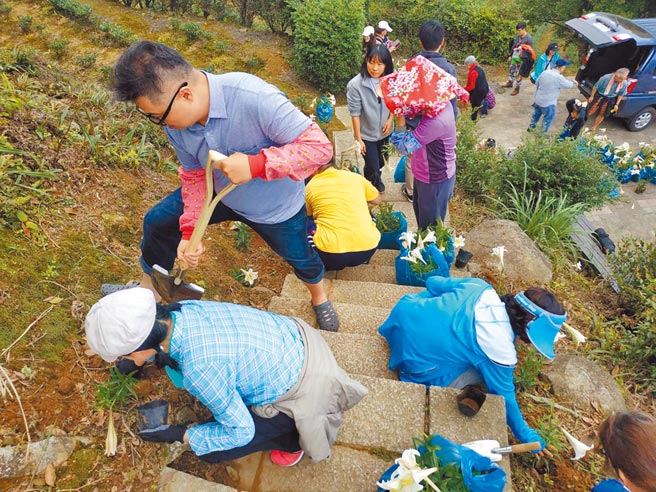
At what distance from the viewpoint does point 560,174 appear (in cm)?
513

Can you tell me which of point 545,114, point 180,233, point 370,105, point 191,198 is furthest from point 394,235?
point 545,114

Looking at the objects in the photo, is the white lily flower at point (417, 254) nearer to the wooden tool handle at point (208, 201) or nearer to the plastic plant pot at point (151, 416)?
the wooden tool handle at point (208, 201)

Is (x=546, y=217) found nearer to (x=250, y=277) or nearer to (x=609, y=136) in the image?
(x=250, y=277)

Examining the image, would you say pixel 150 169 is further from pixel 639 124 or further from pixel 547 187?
pixel 639 124

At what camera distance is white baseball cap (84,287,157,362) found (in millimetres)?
1568

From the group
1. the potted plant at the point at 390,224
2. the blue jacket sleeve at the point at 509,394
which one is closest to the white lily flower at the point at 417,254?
the potted plant at the point at 390,224

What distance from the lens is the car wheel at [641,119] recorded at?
8.71m

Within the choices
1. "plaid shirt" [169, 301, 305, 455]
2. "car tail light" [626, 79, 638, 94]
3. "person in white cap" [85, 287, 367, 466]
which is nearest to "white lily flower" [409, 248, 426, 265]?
"person in white cap" [85, 287, 367, 466]

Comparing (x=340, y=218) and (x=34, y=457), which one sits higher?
(x=340, y=218)

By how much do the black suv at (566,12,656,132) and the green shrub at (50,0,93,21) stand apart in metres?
9.60

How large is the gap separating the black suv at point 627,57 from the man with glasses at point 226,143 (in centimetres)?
791

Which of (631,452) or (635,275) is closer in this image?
(631,452)

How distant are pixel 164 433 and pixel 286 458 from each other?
624 millimetres

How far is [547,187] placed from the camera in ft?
16.8
